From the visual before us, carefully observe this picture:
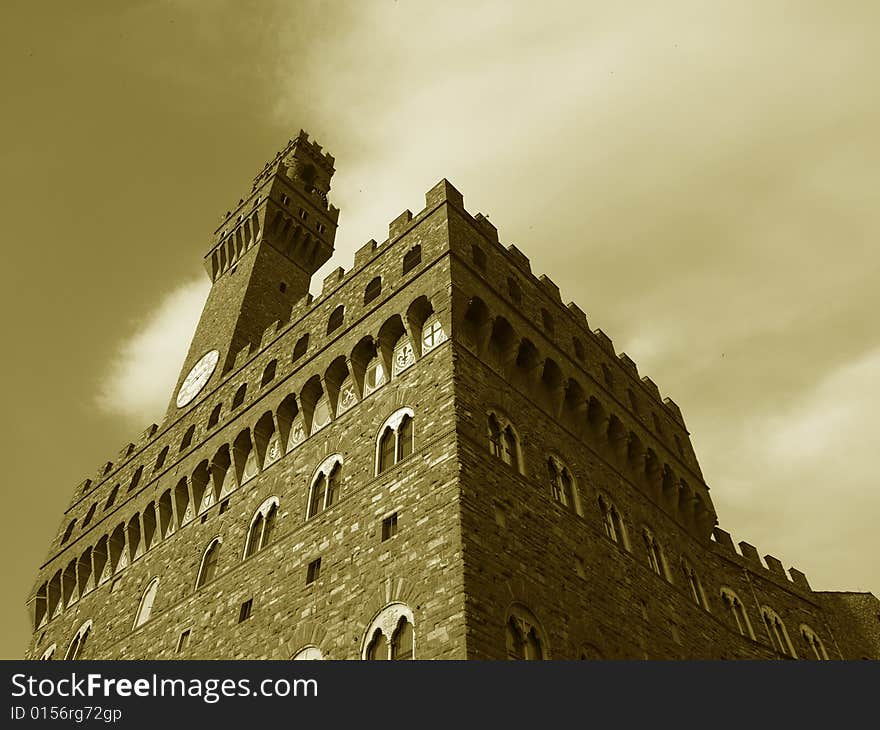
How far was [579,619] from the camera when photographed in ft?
41.5

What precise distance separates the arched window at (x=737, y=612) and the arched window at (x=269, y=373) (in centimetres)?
1266

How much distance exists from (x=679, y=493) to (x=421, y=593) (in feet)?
35.3

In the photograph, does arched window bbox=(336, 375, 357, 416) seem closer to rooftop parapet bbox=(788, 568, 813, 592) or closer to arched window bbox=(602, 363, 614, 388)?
arched window bbox=(602, 363, 614, 388)


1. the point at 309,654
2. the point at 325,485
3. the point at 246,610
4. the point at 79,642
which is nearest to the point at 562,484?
the point at 325,485

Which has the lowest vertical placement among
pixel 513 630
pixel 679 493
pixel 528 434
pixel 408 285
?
pixel 513 630

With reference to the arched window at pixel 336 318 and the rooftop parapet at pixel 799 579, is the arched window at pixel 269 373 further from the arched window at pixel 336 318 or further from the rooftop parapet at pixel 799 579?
the rooftop parapet at pixel 799 579

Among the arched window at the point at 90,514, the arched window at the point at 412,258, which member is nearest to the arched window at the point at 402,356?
the arched window at the point at 412,258

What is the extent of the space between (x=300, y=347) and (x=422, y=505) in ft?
24.7

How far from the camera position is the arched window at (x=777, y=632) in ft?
66.4

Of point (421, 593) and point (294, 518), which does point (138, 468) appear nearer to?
point (294, 518)

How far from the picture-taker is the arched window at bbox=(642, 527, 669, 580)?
16.7 meters

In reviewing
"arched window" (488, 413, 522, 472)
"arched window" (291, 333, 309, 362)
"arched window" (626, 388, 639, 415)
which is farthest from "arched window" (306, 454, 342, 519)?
"arched window" (626, 388, 639, 415)

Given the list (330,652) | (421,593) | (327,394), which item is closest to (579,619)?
(421,593)

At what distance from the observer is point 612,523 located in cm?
1605
